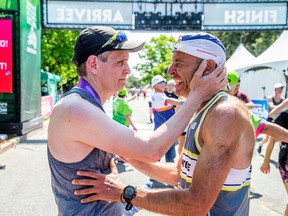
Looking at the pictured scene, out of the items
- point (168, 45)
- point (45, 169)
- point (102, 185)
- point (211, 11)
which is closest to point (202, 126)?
point (102, 185)

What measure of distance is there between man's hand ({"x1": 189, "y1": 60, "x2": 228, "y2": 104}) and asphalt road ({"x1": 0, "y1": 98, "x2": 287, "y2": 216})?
1.35 meters

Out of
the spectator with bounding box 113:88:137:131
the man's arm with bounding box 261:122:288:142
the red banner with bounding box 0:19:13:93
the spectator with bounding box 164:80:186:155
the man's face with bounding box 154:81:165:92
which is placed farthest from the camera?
the red banner with bounding box 0:19:13:93

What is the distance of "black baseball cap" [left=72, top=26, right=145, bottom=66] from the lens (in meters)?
1.73

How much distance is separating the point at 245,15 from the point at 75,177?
11.3 m

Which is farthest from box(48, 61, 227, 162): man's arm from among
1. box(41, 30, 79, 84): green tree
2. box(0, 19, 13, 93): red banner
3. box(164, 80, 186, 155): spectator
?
box(41, 30, 79, 84): green tree

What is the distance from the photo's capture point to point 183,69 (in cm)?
191

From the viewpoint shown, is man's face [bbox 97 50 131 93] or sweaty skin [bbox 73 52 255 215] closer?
sweaty skin [bbox 73 52 255 215]

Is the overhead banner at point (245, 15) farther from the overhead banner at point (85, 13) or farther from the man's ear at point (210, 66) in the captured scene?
the man's ear at point (210, 66)

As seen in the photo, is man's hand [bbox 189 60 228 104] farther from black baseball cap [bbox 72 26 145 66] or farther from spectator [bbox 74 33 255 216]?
black baseball cap [bbox 72 26 145 66]

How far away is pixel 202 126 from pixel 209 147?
0.48 feet

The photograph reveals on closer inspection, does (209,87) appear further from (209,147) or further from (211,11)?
(211,11)

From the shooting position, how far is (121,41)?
1790mm

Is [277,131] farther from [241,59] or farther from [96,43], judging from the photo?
[241,59]

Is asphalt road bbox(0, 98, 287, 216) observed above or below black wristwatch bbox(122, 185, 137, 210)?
below
